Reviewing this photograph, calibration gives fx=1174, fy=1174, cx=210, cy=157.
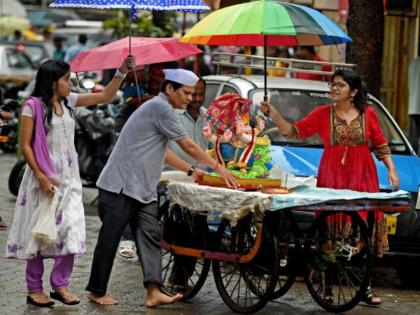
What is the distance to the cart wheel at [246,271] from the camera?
8.29 metres

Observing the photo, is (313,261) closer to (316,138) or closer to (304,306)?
(304,306)

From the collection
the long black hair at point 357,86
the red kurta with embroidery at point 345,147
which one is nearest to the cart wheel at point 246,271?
the red kurta with embroidery at point 345,147

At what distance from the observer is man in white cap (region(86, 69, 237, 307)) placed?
8422 mm

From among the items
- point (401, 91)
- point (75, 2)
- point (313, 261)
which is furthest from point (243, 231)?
point (401, 91)

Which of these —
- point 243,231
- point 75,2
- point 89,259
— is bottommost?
point 89,259

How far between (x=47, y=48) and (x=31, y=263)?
25306 mm

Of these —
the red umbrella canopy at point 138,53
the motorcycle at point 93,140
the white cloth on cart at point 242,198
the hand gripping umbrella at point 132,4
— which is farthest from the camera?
the motorcycle at point 93,140

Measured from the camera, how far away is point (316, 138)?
11.2 metres

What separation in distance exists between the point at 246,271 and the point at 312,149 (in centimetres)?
262

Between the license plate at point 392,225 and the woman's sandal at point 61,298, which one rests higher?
the license plate at point 392,225

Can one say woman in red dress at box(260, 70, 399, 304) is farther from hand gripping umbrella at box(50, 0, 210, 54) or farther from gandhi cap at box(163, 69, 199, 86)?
hand gripping umbrella at box(50, 0, 210, 54)

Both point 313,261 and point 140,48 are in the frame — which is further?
point 140,48

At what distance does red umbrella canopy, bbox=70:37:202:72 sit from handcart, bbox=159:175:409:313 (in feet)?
6.19

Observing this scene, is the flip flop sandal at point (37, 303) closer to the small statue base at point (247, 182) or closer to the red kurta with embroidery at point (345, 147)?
the small statue base at point (247, 182)
